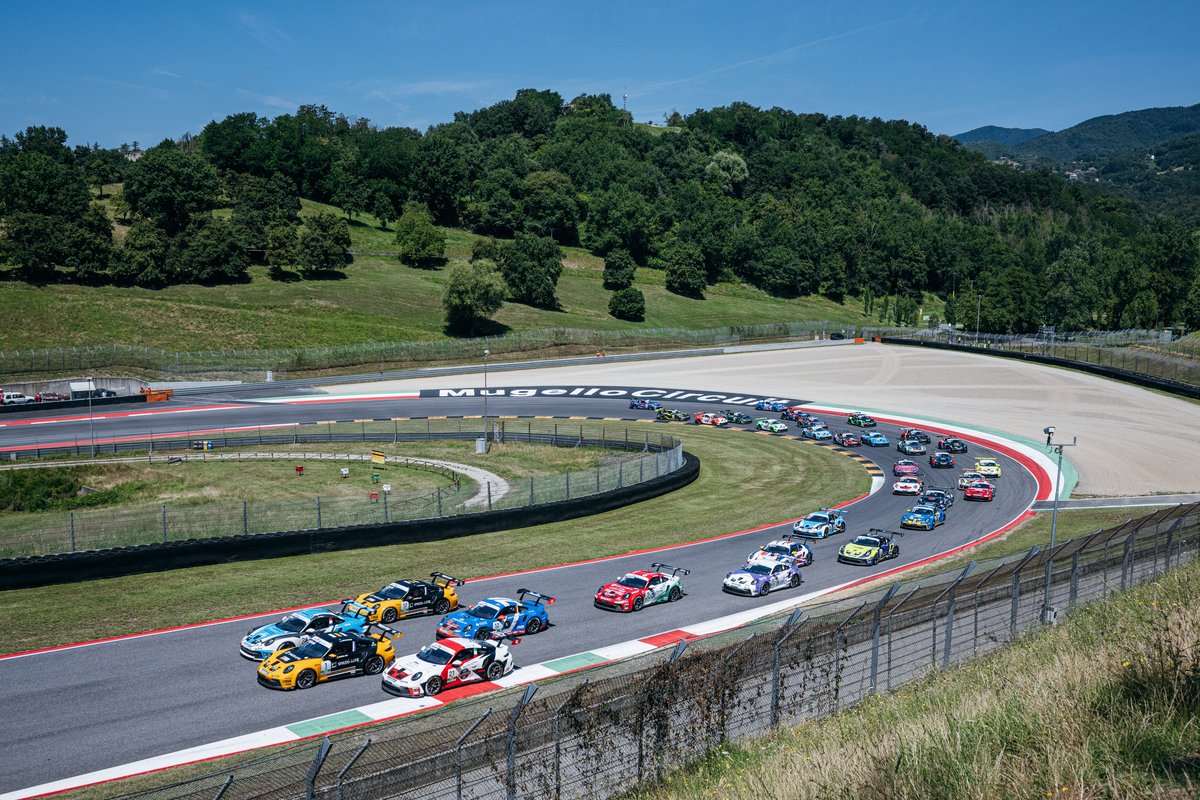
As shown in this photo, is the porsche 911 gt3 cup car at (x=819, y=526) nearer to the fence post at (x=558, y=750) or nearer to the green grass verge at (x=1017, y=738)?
the green grass verge at (x=1017, y=738)

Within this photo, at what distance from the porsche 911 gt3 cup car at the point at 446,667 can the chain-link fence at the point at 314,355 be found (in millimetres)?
76034

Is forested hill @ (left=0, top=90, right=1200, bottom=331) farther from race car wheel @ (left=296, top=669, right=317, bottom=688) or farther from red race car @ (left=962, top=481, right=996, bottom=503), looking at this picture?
race car wheel @ (left=296, top=669, right=317, bottom=688)

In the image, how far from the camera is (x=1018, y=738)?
403 inches

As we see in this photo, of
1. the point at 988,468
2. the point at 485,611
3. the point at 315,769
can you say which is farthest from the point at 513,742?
the point at 988,468

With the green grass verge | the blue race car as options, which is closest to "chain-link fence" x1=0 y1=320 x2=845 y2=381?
the blue race car

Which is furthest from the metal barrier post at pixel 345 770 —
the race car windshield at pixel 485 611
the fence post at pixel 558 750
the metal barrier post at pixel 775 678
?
the race car windshield at pixel 485 611

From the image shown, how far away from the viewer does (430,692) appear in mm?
20766

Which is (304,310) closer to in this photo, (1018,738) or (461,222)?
(461,222)

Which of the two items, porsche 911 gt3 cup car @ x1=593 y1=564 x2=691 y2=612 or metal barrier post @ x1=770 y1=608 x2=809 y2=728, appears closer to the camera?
metal barrier post @ x1=770 y1=608 x2=809 y2=728

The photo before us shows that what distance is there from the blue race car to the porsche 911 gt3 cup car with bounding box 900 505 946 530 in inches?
889

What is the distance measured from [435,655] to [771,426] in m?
51.9

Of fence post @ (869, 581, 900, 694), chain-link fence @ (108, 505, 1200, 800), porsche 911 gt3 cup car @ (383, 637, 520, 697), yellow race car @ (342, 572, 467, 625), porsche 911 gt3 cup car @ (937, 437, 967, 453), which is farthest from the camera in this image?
porsche 911 gt3 cup car @ (937, 437, 967, 453)

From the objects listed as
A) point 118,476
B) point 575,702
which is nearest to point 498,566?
point 575,702

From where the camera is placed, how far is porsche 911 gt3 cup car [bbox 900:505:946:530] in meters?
39.9
